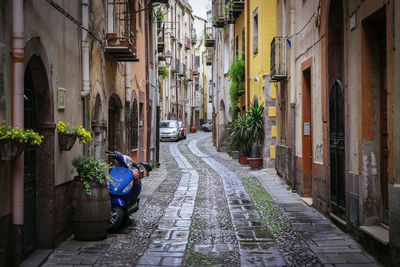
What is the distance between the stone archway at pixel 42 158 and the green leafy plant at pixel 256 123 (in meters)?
12.3

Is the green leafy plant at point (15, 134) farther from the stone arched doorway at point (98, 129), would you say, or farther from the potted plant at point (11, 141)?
the stone arched doorway at point (98, 129)

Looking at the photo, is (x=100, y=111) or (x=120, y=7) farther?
(x=120, y=7)

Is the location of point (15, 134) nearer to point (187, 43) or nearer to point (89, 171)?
point (89, 171)

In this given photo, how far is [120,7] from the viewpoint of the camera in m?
11.8

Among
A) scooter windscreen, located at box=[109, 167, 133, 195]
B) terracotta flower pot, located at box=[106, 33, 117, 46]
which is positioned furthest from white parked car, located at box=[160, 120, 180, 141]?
scooter windscreen, located at box=[109, 167, 133, 195]

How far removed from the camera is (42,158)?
22.1 ft

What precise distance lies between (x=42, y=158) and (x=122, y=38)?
14.7 feet

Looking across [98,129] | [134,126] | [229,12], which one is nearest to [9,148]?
[98,129]

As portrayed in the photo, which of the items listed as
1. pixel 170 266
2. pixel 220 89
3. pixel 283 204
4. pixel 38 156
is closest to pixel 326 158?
pixel 283 204

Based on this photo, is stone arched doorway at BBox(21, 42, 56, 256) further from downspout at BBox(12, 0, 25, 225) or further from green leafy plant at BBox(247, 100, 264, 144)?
green leafy plant at BBox(247, 100, 264, 144)

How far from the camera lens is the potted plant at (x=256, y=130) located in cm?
1828

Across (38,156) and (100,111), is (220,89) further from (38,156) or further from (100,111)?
(38,156)

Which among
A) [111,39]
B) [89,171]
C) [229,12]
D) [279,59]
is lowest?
[89,171]

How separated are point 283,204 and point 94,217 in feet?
15.8
